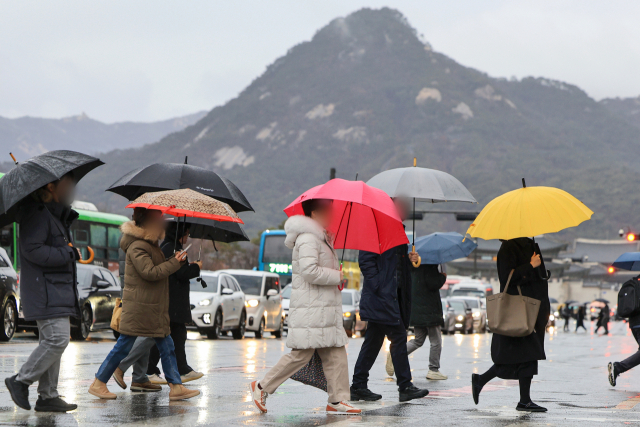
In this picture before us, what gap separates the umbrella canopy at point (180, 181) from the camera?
8664 millimetres

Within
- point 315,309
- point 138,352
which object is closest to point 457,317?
point 138,352

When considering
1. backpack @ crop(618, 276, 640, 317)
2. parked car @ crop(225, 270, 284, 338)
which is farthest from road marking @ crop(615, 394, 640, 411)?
parked car @ crop(225, 270, 284, 338)

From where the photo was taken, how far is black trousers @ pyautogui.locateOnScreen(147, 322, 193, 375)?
348 inches

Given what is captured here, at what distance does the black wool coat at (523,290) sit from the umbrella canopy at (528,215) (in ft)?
0.72

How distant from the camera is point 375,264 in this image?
842 centimetres

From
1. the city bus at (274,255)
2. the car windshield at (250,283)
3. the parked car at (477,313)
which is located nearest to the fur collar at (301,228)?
the car windshield at (250,283)

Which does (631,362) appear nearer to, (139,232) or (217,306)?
(139,232)

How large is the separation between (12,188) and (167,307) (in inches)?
72.7

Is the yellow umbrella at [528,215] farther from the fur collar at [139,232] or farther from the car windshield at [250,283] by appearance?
the car windshield at [250,283]

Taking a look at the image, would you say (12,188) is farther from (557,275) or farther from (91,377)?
(557,275)

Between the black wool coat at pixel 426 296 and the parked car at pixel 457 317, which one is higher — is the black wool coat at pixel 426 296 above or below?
above

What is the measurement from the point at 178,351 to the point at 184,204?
1.77 meters

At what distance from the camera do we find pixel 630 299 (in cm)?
1108

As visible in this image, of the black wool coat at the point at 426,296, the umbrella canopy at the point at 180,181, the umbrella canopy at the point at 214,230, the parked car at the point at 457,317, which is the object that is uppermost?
the umbrella canopy at the point at 180,181
